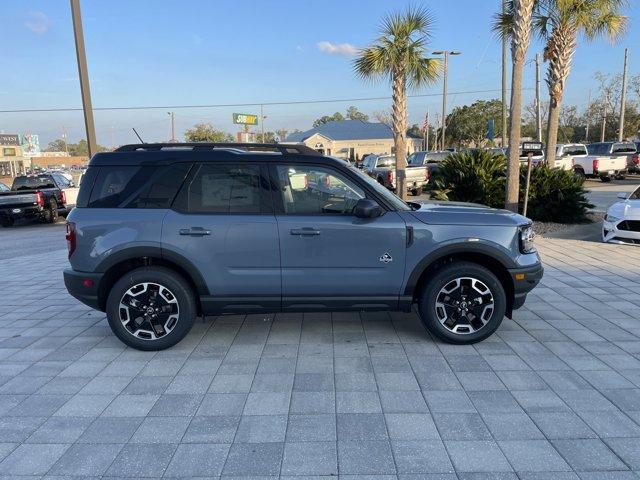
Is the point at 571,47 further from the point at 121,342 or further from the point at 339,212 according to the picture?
the point at 121,342

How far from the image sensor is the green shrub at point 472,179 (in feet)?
40.4

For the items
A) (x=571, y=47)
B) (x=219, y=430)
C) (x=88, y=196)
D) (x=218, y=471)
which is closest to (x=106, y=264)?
(x=88, y=196)

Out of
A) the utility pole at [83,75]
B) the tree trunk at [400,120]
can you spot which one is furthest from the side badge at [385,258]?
the tree trunk at [400,120]

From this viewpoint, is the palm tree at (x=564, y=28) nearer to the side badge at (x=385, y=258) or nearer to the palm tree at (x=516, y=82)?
the palm tree at (x=516, y=82)

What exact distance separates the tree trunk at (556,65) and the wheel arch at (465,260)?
10.6m

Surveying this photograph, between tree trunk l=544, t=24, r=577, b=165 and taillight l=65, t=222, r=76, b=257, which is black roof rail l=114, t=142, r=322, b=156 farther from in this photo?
tree trunk l=544, t=24, r=577, b=165

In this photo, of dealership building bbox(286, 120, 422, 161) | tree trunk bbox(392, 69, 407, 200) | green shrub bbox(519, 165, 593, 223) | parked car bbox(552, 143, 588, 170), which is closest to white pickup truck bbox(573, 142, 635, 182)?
parked car bbox(552, 143, 588, 170)

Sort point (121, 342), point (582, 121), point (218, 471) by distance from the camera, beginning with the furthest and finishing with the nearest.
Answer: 1. point (582, 121)
2. point (121, 342)
3. point (218, 471)

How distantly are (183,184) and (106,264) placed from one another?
100cm

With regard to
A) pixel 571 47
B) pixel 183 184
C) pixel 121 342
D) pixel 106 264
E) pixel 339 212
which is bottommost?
pixel 121 342

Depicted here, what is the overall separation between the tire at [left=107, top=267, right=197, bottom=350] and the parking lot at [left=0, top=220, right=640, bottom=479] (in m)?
0.17

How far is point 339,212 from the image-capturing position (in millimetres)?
4383

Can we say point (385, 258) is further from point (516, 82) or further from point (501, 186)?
point (501, 186)

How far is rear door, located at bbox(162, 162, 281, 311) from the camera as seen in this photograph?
4.30 m
